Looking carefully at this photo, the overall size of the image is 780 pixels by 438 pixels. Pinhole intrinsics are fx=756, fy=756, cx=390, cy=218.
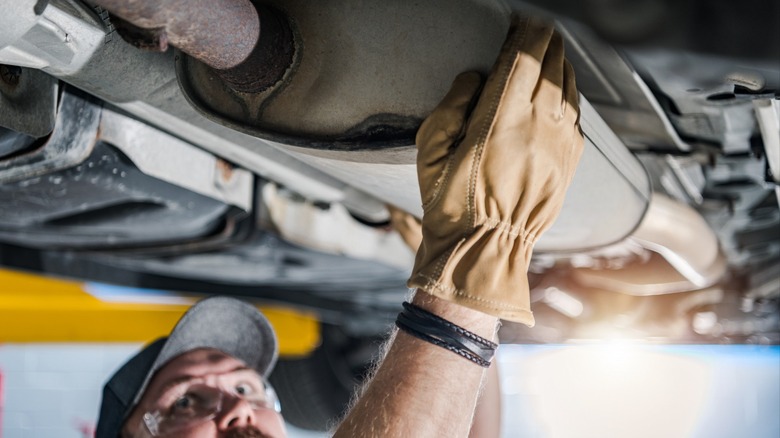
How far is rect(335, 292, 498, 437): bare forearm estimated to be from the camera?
0.71m

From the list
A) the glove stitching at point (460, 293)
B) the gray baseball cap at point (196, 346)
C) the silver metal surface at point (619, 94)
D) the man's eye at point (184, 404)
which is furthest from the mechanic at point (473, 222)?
the gray baseball cap at point (196, 346)

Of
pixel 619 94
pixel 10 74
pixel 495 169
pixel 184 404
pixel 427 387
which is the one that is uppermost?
pixel 619 94

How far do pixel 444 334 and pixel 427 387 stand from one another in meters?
0.05

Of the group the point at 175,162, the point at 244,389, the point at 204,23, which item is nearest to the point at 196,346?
the point at 244,389

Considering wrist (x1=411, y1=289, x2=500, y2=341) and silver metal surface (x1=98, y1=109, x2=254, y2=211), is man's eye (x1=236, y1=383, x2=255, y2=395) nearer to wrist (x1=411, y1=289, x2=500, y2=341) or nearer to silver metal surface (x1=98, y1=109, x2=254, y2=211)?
silver metal surface (x1=98, y1=109, x2=254, y2=211)

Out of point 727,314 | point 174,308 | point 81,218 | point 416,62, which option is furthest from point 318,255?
point 174,308

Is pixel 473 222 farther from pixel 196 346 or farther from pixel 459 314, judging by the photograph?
pixel 196 346

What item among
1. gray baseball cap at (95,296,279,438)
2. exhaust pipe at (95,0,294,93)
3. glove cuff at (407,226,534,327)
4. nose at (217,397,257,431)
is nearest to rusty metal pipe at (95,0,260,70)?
exhaust pipe at (95,0,294,93)

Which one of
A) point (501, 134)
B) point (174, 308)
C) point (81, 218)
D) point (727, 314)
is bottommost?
point (174, 308)

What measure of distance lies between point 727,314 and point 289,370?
1485 mm

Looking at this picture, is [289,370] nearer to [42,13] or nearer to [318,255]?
[318,255]

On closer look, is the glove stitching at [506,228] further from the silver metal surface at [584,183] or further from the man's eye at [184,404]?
the man's eye at [184,404]

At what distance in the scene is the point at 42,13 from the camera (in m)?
0.65

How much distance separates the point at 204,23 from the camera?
1.98 feet
